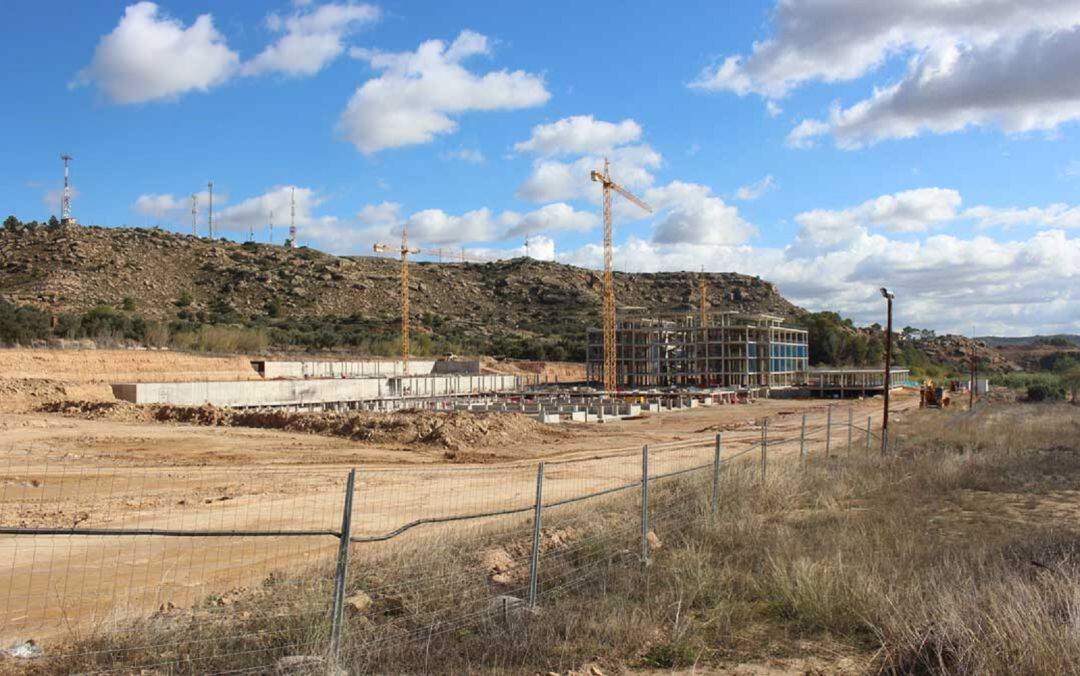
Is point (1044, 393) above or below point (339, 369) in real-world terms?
below

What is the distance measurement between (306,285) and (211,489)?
107m

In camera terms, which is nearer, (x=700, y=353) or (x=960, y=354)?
(x=700, y=353)

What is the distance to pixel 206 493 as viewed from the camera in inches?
776

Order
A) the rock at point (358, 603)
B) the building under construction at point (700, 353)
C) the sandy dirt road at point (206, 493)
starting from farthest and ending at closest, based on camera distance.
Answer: the building under construction at point (700, 353) < the sandy dirt road at point (206, 493) < the rock at point (358, 603)

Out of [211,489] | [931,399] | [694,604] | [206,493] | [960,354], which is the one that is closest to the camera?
[694,604]

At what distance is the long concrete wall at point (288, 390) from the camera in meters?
44.8

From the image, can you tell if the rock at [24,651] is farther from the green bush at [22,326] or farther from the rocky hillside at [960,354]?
the rocky hillside at [960,354]

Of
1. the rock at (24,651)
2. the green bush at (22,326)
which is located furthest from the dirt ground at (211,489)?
the green bush at (22,326)

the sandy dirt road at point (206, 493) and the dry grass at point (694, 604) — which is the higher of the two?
the dry grass at point (694, 604)

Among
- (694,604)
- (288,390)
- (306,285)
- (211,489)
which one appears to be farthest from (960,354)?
(694,604)

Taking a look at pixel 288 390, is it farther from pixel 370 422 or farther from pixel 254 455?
pixel 254 455

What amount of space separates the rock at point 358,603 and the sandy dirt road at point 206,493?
6.96 feet

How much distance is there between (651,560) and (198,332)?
6936cm

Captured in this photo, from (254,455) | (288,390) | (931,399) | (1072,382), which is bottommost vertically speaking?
(254,455)
